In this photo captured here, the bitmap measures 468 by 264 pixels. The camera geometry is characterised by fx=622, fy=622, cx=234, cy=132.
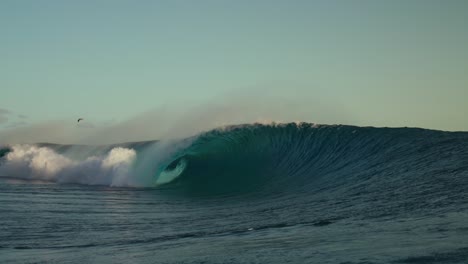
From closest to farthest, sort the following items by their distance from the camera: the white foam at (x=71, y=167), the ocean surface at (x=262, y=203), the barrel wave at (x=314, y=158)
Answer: the ocean surface at (x=262, y=203) → the barrel wave at (x=314, y=158) → the white foam at (x=71, y=167)

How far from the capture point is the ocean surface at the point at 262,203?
347 inches

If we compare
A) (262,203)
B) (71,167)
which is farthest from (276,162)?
(71,167)

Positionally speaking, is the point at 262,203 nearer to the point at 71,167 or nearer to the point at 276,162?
the point at 276,162

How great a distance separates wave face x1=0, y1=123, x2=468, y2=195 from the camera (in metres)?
17.9

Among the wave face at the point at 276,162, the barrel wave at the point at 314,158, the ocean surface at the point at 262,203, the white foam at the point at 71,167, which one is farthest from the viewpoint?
the white foam at the point at 71,167

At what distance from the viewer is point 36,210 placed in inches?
616

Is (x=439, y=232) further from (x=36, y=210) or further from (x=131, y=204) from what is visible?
(x=131, y=204)


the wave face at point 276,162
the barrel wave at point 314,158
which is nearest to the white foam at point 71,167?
the wave face at point 276,162

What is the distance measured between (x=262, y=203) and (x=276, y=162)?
30.6 feet

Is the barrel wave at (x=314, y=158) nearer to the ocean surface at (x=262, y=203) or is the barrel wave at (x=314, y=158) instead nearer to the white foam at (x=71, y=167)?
the ocean surface at (x=262, y=203)

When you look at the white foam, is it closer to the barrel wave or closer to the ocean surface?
the ocean surface

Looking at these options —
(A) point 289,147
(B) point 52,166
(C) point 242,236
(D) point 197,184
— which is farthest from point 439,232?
(B) point 52,166

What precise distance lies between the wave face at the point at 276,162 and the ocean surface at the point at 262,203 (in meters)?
0.07

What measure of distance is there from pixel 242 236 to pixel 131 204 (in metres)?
8.62
